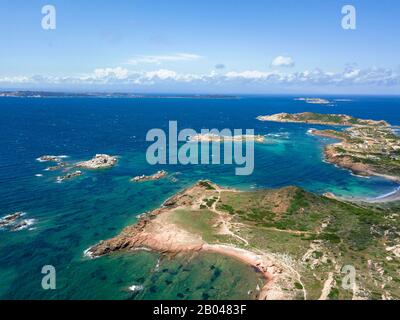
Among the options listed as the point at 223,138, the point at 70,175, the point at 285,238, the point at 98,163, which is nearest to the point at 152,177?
the point at 98,163

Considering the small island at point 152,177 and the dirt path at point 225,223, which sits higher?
the small island at point 152,177

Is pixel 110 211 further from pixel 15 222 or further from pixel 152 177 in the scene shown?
pixel 152 177

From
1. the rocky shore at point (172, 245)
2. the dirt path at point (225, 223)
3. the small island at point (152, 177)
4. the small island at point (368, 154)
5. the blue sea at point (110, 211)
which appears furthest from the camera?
the small island at point (368, 154)

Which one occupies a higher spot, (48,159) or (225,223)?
(48,159)

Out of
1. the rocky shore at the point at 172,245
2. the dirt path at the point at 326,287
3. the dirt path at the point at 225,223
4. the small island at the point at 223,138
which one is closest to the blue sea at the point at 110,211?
the rocky shore at the point at 172,245

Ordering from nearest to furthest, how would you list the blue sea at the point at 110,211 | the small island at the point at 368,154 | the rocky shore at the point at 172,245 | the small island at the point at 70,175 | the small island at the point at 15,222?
the blue sea at the point at 110,211, the rocky shore at the point at 172,245, the small island at the point at 15,222, the small island at the point at 70,175, the small island at the point at 368,154

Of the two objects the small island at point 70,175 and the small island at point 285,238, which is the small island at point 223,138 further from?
the small island at point 285,238

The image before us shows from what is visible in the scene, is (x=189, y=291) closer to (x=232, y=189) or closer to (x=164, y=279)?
(x=164, y=279)
